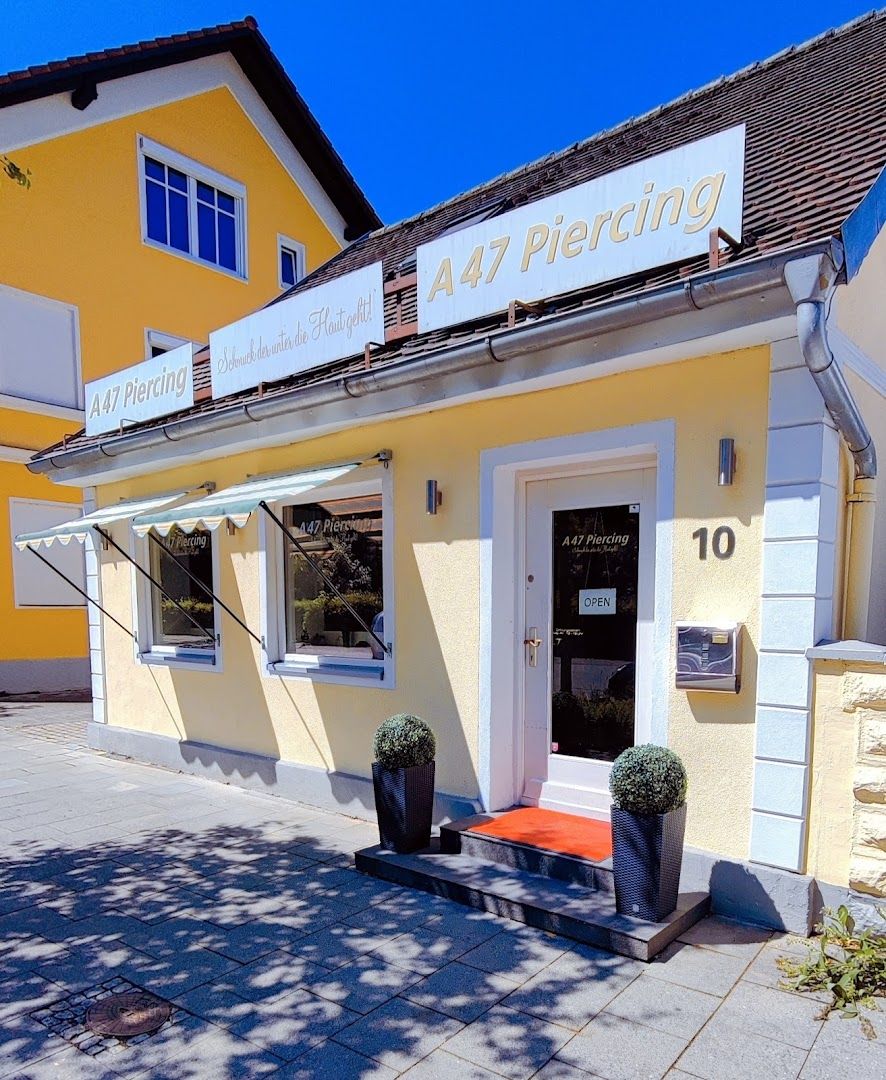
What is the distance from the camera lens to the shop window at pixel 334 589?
246 inches

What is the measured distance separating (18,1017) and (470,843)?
2720 millimetres

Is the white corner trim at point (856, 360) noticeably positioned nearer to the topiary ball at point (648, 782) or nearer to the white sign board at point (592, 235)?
the white sign board at point (592, 235)

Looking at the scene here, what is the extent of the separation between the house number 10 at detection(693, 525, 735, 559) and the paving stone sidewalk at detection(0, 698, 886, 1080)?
2.15 meters

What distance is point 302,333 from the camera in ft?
21.1

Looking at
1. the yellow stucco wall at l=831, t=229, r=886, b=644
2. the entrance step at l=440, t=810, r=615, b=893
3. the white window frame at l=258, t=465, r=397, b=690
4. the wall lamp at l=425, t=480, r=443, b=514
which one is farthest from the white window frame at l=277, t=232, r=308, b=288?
the entrance step at l=440, t=810, r=615, b=893

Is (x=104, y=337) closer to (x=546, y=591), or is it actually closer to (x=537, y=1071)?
(x=546, y=591)

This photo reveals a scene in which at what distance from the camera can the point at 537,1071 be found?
2.94 metres

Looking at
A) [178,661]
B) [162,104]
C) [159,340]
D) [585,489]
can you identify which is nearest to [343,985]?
[585,489]

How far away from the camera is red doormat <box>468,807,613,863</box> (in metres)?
4.62

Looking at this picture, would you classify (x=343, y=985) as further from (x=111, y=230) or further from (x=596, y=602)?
(x=111, y=230)

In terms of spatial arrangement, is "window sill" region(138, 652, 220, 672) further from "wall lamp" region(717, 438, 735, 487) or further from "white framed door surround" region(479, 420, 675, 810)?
"wall lamp" region(717, 438, 735, 487)

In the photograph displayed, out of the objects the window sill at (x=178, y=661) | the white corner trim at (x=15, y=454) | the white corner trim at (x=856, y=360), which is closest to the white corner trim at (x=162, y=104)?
the white corner trim at (x=15, y=454)

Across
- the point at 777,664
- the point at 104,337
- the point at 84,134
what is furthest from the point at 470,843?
the point at 84,134

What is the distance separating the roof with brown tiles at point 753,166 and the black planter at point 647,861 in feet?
9.94
